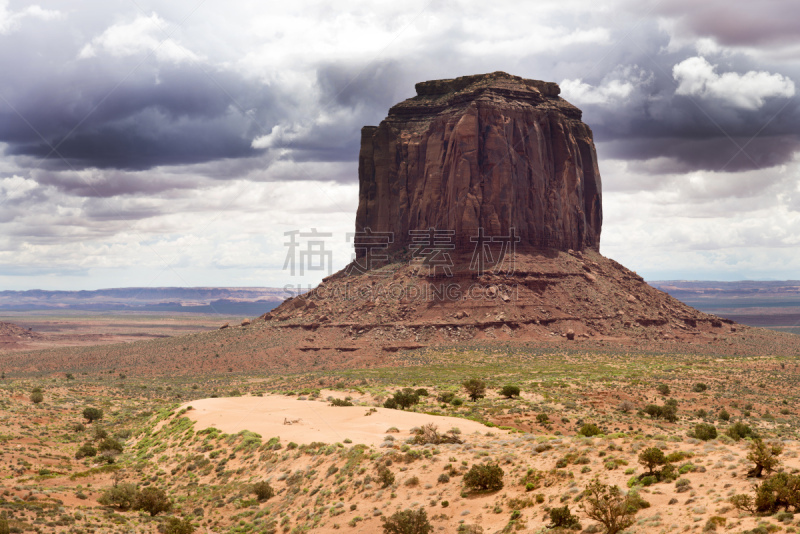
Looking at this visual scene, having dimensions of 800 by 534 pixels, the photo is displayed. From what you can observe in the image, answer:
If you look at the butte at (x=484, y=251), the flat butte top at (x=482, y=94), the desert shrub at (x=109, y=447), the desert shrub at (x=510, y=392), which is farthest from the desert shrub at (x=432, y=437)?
the flat butte top at (x=482, y=94)

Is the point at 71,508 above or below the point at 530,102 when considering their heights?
below

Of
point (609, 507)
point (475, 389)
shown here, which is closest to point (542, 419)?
point (475, 389)

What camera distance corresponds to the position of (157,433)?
38.5 meters

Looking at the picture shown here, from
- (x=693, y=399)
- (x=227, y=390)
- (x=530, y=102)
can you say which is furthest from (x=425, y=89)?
(x=693, y=399)

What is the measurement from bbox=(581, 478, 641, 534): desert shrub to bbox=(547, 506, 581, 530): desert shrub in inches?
18.5

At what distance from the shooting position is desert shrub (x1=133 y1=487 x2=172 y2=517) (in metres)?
26.9

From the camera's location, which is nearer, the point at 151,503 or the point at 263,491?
the point at 263,491

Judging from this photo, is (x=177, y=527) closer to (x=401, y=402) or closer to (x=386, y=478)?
(x=386, y=478)

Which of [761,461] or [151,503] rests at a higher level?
[761,461]

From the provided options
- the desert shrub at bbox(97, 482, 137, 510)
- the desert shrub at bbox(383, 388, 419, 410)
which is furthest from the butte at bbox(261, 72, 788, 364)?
the desert shrub at bbox(97, 482, 137, 510)

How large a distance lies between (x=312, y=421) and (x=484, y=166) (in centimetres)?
7950

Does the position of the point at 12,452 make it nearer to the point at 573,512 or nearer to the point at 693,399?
the point at 573,512

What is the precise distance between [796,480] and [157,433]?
3317 centimetres

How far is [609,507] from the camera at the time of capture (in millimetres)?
18062
